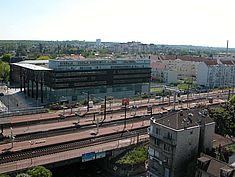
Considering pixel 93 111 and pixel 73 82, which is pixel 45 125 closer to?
pixel 93 111

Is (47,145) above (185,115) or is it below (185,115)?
below

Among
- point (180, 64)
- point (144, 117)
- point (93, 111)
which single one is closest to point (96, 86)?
point (93, 111)

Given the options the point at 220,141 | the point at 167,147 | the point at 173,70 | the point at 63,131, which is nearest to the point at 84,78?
the point at 63,131

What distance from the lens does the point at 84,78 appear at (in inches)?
3386

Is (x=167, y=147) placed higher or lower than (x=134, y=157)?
higher

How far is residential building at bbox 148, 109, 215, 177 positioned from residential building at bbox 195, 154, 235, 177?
3.36m

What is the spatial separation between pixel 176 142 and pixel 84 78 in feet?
169

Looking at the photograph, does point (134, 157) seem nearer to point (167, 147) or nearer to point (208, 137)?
point (167, 147)

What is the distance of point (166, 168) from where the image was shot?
39.4 meters

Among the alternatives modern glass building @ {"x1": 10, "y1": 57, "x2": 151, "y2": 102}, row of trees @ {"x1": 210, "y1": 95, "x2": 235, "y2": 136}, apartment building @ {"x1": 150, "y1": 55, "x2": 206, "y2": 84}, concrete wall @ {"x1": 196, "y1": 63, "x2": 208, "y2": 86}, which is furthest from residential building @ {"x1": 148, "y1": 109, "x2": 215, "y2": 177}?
apartment building @ {"x1": 150, "y1": 55, "x2": 206, "y2": 84}

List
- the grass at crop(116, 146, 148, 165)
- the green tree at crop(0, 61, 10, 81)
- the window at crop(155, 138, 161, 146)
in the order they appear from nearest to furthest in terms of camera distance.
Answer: the window at crop(155, 138, 161, 146) → the grass at crop(116, 146, 148, 165) → the green tree at crop(0, 61, 10, 81)

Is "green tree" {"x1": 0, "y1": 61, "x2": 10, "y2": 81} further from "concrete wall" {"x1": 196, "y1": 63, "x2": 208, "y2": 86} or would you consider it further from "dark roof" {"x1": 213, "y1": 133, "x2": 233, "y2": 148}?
"dark roof" {"x1": 213, "y1": 133, "x2": 233, "y2": 148}

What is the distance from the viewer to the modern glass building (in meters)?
82.2

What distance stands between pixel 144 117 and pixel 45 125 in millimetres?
21748
